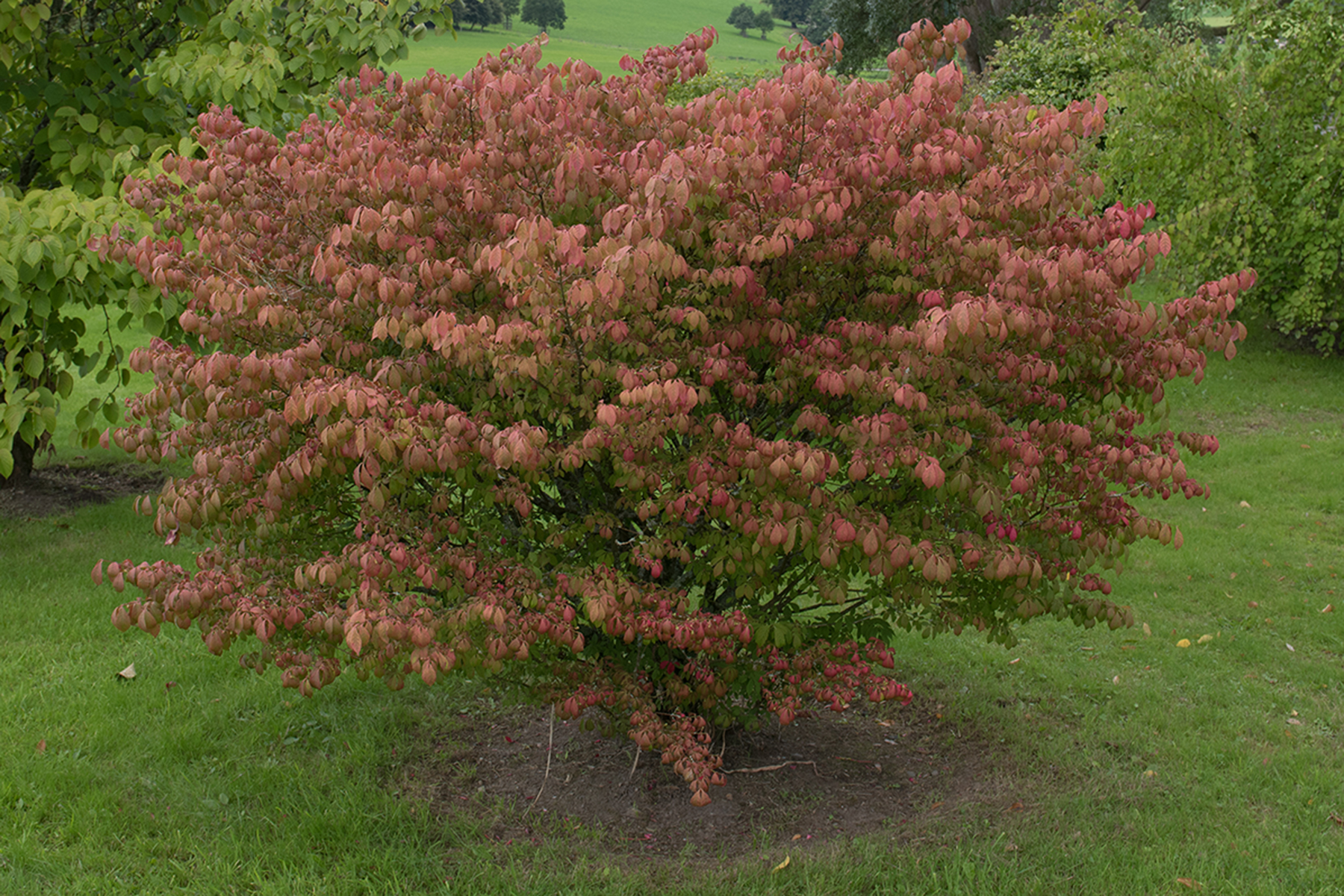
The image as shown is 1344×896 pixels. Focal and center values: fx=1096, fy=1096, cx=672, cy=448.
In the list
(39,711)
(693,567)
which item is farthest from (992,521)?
(39,711)

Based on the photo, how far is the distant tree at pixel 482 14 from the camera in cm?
5509

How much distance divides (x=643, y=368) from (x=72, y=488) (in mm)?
7993

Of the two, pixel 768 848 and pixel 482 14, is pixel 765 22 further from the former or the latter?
pixel 768 848

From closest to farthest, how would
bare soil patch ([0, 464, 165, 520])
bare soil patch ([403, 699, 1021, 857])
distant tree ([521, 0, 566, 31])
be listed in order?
1. bare soil patch ([403, 699, 1021, 857])
2. bare soil patch ([0, 464, 165, 520])
3. distant tree ([521, 0, 566, 31])

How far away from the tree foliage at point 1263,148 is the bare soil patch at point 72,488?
1107 cm

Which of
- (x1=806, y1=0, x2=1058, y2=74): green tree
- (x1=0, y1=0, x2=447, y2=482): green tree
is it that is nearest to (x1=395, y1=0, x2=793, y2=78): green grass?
(x1=806, y1=0, x2=1058, y2=74): green tree

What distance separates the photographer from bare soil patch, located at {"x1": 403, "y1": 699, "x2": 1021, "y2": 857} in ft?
14.7

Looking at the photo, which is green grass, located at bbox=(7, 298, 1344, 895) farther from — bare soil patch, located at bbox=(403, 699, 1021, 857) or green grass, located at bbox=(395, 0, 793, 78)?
green grass, located at bbox=(395, 0, 793, 78)

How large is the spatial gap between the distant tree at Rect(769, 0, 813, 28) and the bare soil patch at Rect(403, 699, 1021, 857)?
6374 centimetres

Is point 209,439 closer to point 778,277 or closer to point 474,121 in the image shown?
point 474,121

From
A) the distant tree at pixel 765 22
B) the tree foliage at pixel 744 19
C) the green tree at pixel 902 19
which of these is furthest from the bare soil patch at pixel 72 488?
the tree foliage at pixel 744 19

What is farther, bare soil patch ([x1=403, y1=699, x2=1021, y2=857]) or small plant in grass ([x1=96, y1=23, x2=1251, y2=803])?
bare soil patch ([x1=403, y1=699, x2=1021, y2=857])

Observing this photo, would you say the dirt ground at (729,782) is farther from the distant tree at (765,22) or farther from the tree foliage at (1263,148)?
the distant tree at (765,22)

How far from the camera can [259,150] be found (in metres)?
3.88
